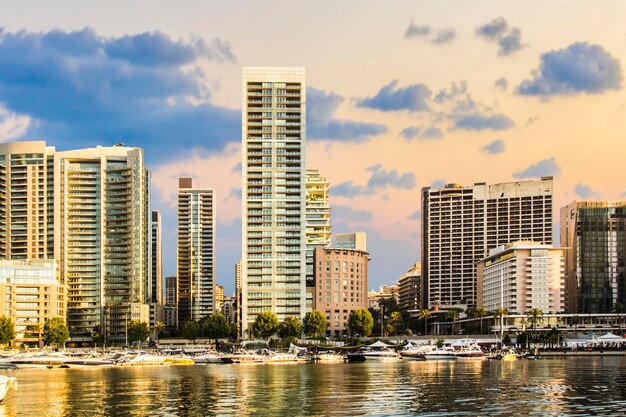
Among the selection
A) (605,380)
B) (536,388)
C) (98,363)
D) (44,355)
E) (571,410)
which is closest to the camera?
(571,410)

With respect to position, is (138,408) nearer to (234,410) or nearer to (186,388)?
(234,410)

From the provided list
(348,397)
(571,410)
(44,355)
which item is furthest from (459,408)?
(44,355)

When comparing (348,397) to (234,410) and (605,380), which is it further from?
(605,380)

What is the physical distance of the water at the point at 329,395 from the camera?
75625 millimetres

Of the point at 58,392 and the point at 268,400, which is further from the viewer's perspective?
the point at 58,392

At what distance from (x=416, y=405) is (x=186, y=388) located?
34.3 metres

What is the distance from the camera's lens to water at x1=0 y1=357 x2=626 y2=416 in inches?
2977

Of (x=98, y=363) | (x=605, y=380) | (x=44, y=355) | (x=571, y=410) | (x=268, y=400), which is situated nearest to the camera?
(x=571, y=410)

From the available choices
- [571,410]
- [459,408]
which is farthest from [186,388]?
[571,410]

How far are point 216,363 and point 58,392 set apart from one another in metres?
99.8

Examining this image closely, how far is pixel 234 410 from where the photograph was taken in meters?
76.1

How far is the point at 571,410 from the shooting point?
246 ft

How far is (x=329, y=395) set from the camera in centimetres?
9094

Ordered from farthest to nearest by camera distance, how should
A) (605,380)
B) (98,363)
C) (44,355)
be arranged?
1. (44,355)
2. (98,363)
3. (605,380)
